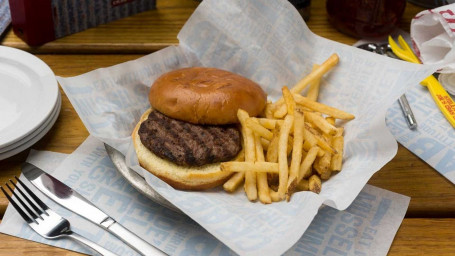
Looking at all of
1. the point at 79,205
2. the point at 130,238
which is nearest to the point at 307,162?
the point at 130,238

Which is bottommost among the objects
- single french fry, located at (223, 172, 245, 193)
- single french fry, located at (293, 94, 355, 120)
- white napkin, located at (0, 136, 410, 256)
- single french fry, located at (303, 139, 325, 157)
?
white napkin, located at (0, 136, 410, 256)

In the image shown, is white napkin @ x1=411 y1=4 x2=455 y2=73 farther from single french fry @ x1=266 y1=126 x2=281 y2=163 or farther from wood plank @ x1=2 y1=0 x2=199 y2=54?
wood plank @ x1=2 y1=0 x2=199 y2=54

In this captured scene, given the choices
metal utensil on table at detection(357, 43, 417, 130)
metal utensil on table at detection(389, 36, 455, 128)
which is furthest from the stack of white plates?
metal utensil on table at detection(389, 36, 455, 128)

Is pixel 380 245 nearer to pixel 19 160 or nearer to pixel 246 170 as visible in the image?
pixel 246 170

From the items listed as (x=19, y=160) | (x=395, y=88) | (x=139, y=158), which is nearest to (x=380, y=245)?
(x=395, y=88)

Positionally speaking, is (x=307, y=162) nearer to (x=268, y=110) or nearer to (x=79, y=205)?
(x=268, y=110)

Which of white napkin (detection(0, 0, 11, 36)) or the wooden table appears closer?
the wooden table
